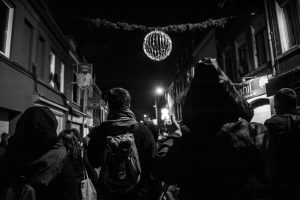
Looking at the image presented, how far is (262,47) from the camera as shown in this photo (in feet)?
37.3

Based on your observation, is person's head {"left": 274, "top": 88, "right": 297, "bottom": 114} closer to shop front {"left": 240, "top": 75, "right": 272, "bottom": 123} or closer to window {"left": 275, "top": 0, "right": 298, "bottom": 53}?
window {"left": 275, "top": 0, "right": 298, "bottom": 53}

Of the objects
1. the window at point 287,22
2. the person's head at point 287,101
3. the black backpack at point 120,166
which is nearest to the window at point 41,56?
the black backpack at point 120,166

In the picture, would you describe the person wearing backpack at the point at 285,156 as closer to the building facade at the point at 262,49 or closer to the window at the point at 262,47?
the building facade at the point at 262,49

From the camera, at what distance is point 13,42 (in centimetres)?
836

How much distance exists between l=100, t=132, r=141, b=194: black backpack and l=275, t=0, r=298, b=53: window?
29.5ft

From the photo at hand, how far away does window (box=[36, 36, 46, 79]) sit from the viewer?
11068mm

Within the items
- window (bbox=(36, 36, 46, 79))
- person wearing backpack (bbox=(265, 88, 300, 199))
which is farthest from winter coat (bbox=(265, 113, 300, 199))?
window (bbox=(36, 36, 46, 79))

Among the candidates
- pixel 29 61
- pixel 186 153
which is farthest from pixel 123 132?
pixel 29 61

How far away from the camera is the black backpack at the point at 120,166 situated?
7.57 feet

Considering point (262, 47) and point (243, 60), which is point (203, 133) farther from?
point (243, 60)

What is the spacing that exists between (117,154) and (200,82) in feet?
3.71

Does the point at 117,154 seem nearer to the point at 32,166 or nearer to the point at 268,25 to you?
A: the point at 32,166

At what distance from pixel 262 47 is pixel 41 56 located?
10.7m

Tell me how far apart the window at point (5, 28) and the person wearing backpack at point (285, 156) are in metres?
8.50
